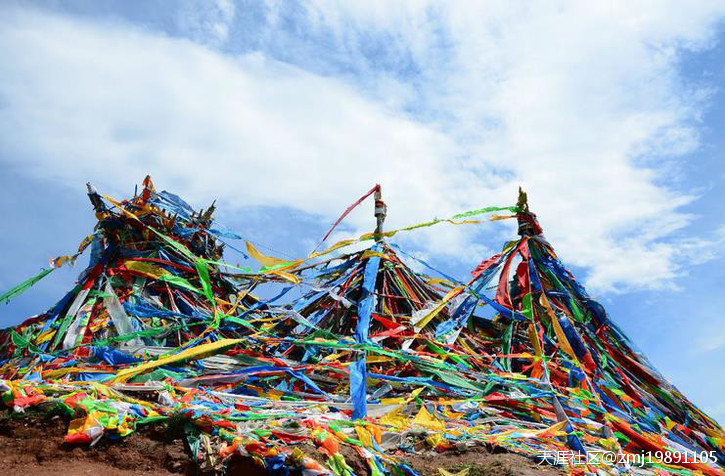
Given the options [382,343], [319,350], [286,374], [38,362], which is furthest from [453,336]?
[38,362]

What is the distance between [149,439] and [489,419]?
10.1 ft

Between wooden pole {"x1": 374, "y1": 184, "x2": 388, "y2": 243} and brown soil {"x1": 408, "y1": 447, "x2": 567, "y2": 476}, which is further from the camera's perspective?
wooden pole {"x1": 374, "y1": 184, "x2": 388, "y2": 243}

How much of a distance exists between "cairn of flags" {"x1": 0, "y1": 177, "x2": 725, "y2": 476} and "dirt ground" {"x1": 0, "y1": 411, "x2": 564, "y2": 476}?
3.3 inches

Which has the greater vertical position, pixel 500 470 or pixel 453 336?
pixel 453 336

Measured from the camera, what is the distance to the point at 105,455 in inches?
183

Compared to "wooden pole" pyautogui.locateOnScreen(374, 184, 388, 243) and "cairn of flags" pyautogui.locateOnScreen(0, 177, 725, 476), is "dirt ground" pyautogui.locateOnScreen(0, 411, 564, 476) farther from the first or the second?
"wooden pole" pyautogui.locateOnScreen(374, 184, 388, 243)

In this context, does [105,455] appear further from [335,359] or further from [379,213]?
[379,213]

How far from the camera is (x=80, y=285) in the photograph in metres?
8.44

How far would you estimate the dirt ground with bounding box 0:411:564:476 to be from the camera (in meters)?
4.51

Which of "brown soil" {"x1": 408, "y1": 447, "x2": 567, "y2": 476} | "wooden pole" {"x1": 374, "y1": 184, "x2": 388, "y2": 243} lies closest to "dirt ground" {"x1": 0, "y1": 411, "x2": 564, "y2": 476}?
"brown soil" {"x1": 408, "y1": 447, "x2": 567, "y2": 476}

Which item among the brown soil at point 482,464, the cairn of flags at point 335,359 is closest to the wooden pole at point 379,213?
the cairn of flags at point 335,359

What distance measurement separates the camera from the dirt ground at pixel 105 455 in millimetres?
4512

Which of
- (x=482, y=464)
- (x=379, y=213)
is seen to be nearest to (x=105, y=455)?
(x=482, y=464)

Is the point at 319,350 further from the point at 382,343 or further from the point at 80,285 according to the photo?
the point at 80,285
